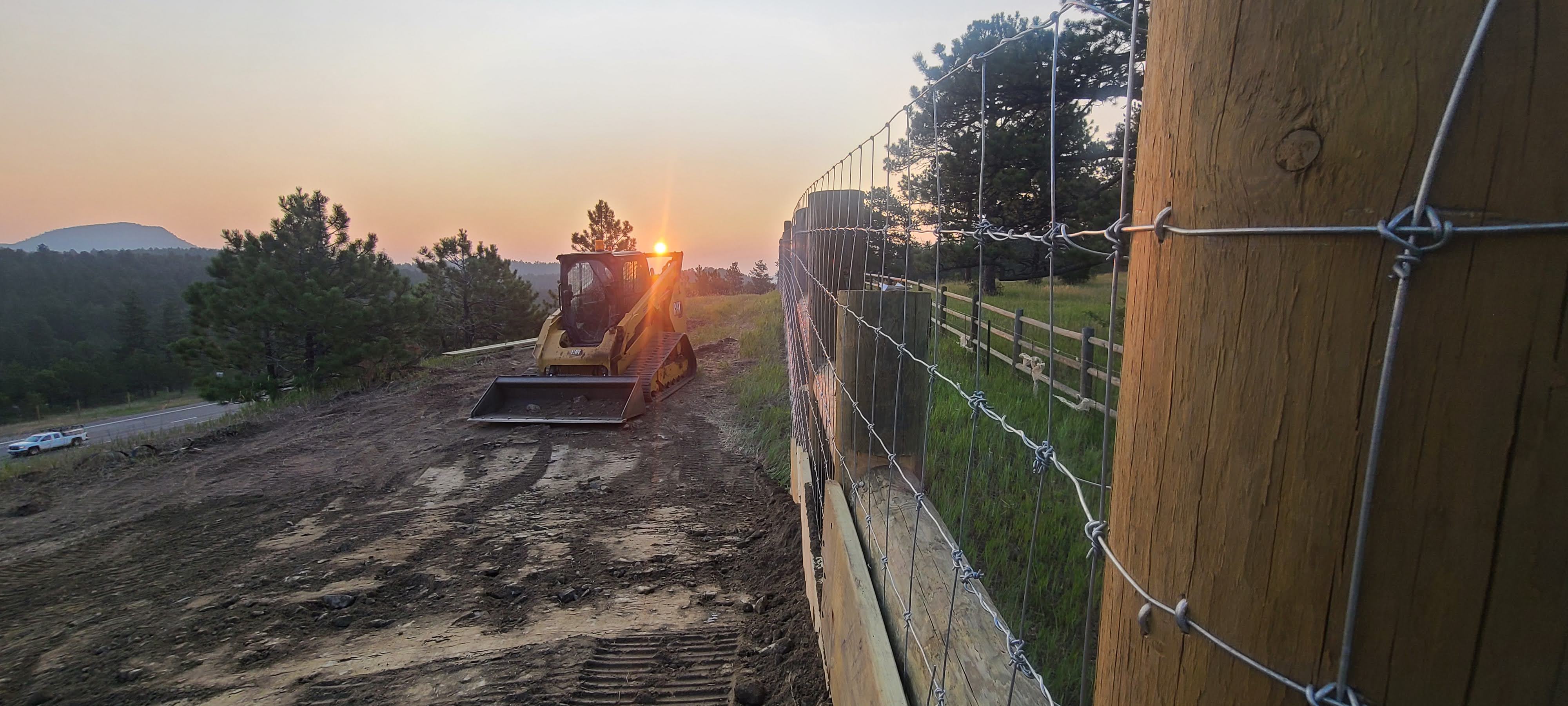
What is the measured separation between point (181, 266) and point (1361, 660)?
138m

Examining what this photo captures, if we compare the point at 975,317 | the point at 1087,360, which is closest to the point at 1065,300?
the point at 1087,360

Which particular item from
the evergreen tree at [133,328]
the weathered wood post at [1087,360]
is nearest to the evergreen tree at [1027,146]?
the weathered wood post at [1087,360]

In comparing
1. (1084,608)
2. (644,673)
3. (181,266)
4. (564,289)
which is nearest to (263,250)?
(564,289)

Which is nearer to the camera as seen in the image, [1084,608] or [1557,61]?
[1557,61]

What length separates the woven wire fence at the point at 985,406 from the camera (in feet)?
2.73

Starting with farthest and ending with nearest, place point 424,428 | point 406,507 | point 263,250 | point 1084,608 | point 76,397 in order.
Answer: point 76,397 < point 263,250 < point 424,428 < point 406,507 < point 1084,608

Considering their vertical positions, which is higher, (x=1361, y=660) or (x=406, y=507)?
(x=1361, y=660)

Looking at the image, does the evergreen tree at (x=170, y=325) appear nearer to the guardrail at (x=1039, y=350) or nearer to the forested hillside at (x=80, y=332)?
the forested hillside at (x=80, y=332)

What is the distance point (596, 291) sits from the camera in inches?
436

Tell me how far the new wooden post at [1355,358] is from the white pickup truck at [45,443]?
4683cm

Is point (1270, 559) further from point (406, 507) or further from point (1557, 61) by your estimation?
point (406, 507)

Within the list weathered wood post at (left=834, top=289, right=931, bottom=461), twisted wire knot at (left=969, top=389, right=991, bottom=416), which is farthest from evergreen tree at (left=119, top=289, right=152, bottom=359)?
twisted wire knot at (left=969, top=389, right=991, bottom=416)

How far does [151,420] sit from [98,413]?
12064mm

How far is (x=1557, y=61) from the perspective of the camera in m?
0.51
